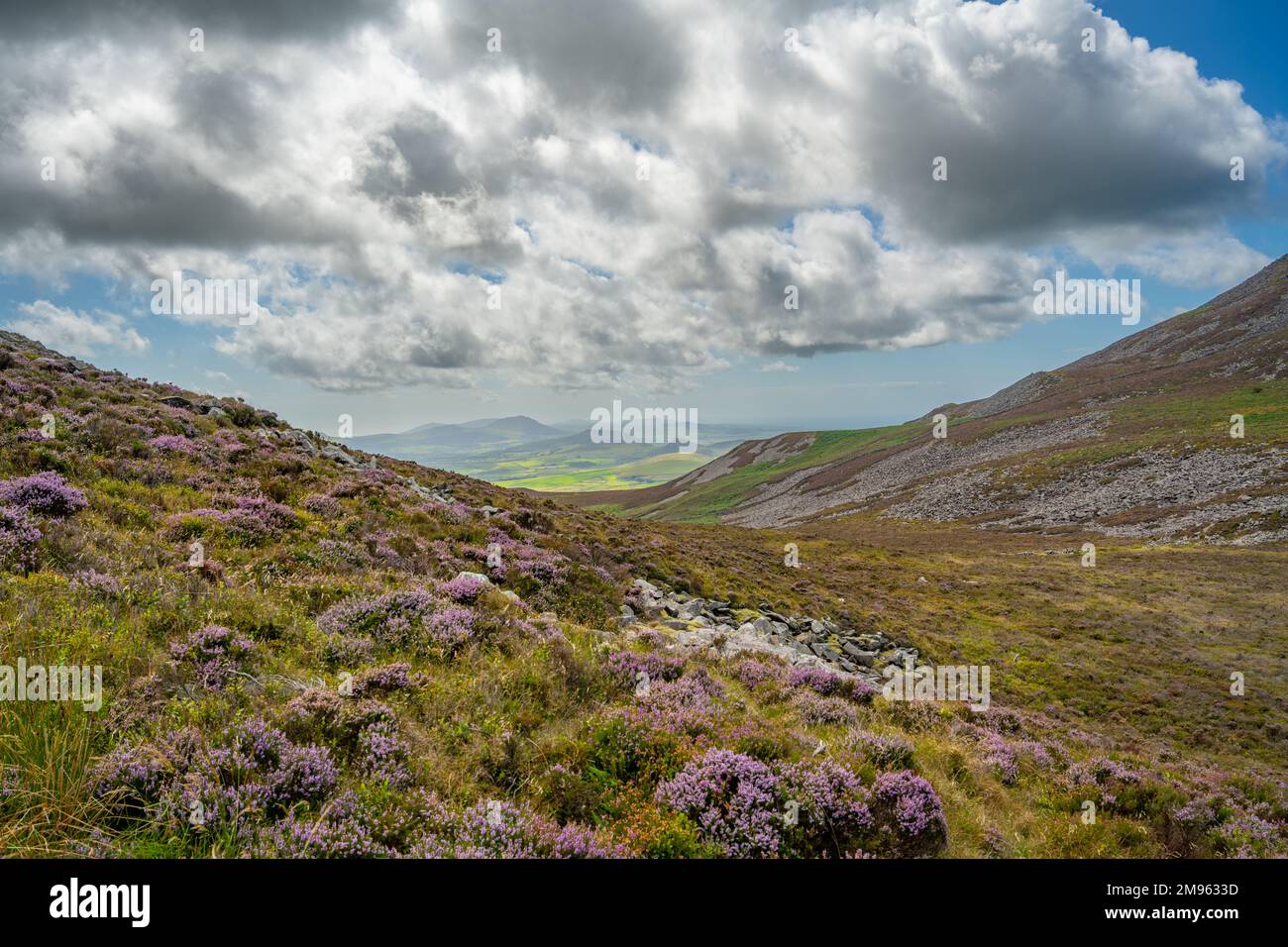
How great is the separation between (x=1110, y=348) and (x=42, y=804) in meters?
238

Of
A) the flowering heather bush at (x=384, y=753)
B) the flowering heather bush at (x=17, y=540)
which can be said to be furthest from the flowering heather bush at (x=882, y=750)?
the flowering heather bush at (x=17, y=540)

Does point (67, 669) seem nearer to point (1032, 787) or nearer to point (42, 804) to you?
point (42, 804)

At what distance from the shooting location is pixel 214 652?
6410 mm

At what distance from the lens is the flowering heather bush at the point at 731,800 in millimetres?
5164

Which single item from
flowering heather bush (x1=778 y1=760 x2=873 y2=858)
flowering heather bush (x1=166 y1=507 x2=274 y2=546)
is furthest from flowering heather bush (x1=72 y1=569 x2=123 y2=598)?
flowering heather bush (x1=778 y1=760 x2=873 y2=858)

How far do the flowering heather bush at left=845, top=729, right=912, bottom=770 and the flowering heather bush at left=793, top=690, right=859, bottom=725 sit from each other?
1175mm

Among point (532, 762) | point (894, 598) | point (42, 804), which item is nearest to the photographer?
point (42, 804)

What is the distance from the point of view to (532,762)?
19.4 feet

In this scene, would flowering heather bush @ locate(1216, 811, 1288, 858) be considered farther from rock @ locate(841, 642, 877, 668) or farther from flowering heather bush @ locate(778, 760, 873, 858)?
rock @ locate(841, 642, 877, 668)

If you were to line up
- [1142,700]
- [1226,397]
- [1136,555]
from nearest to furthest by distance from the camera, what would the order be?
1. [1142,700]
2. [1136,555]
3. [1226,397]

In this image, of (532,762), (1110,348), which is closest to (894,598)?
(532,762)

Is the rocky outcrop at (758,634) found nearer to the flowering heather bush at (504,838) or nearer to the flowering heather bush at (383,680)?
the flowering heather bush at (383,680)
